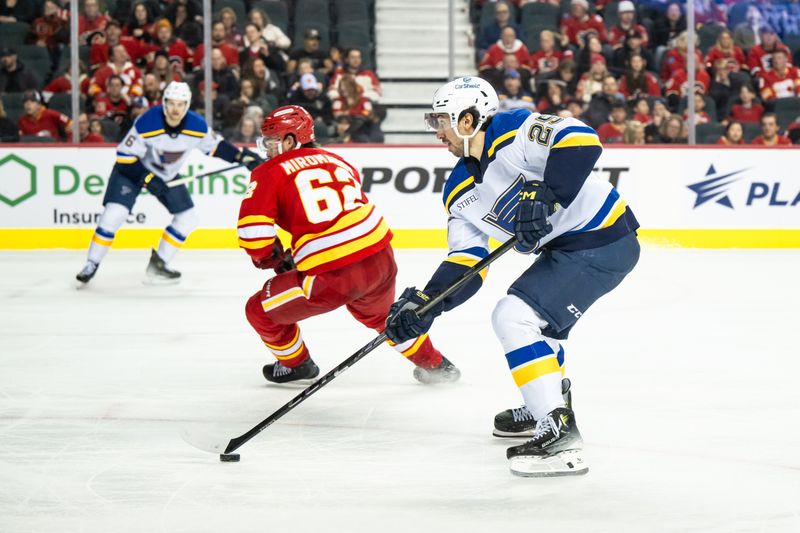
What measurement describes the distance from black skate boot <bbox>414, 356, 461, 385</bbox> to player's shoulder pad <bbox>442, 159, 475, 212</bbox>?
1.08 metres

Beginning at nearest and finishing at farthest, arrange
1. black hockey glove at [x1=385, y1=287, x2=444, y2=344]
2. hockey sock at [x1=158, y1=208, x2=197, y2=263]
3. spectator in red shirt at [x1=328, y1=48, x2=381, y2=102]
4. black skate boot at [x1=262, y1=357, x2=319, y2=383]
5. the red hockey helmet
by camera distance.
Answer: black hockey glove at [x1=385, y1=287, x2=444, y2=344], the red hockey helmet, black skate boot at [x1=262, y1=357, x2=319, y2=383], hockey sock at [x1=158, y1=208, x2=197, y2=263], spectator in red shirt at [x1=328, y1=48, x2=381, y2=102]

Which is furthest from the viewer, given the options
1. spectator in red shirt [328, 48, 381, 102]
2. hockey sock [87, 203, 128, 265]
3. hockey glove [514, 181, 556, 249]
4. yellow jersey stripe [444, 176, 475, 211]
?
spectator in red shirt [328, 48, 381, 102]

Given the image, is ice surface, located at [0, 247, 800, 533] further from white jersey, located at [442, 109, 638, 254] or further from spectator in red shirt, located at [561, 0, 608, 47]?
spectator in red shirt, located at [561, 0, 608, 47]

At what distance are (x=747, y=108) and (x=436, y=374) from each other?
5.80 m

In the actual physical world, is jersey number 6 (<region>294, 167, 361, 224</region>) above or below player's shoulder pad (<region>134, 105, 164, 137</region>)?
below

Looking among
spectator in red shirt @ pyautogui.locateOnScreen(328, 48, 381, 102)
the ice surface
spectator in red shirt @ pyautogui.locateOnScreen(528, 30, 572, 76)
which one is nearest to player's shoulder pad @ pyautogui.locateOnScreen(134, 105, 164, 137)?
the ice surface

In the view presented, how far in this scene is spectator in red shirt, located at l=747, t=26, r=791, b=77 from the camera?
31.3 feet

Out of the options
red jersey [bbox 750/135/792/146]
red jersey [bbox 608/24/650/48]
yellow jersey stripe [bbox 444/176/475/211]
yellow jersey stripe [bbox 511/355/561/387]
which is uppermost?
red jersey [bbox 608/24/650/48]

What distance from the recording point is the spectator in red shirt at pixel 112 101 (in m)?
9.06

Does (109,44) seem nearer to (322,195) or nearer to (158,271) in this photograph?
(158,271)

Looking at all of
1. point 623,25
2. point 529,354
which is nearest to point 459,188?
Answer: point 529,354

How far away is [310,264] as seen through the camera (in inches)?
162

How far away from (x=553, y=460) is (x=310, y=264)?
131cm

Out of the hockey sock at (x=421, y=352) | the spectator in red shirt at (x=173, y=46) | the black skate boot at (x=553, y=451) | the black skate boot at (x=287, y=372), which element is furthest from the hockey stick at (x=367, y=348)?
the spectator in red shirt at (x=173, y=46)
